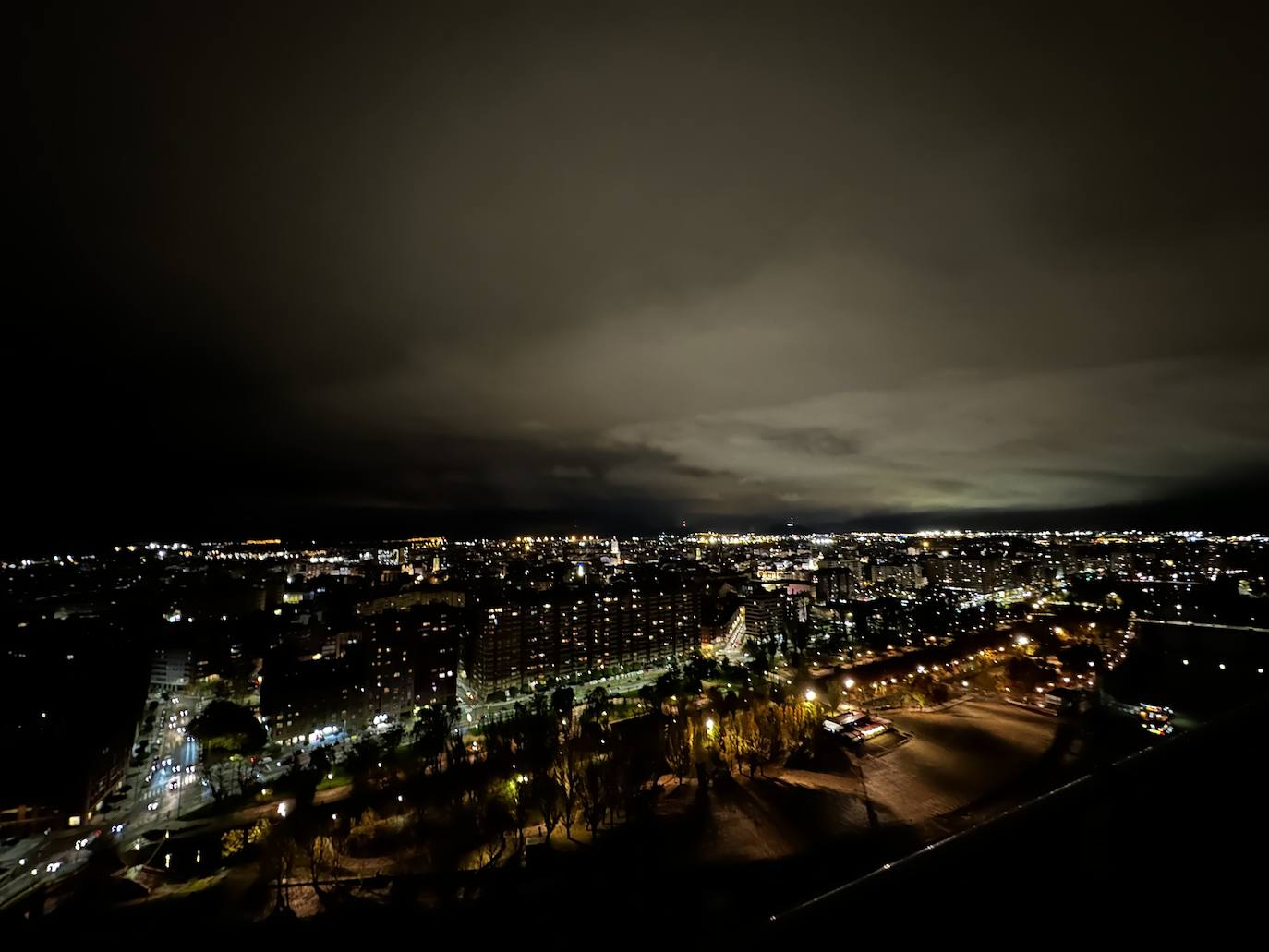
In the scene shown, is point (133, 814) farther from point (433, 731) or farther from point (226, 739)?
point (433, 731)

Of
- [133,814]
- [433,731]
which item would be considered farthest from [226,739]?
[433,731]

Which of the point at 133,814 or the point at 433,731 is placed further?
the point at 433,731

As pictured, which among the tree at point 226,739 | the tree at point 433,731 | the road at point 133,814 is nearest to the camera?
the road at point 133,814

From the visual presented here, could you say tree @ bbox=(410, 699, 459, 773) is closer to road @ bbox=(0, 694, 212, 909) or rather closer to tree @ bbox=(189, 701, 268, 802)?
tree @ bbox=(189, 701, 268, 802)

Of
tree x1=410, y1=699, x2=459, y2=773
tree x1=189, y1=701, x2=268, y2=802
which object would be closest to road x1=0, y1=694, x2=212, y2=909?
tree x1=189, y1=701, x2=268, y2=802

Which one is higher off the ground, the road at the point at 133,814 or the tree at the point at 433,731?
the tree at the point at 433,731

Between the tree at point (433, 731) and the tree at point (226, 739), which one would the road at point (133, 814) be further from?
the tree at point (433, 731)

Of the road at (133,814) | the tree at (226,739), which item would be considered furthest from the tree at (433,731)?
the road at (133,814)

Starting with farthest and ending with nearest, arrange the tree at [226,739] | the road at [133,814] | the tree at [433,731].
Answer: the tree at [226,739] → the tree at [433,731] → the road at [133,814]
